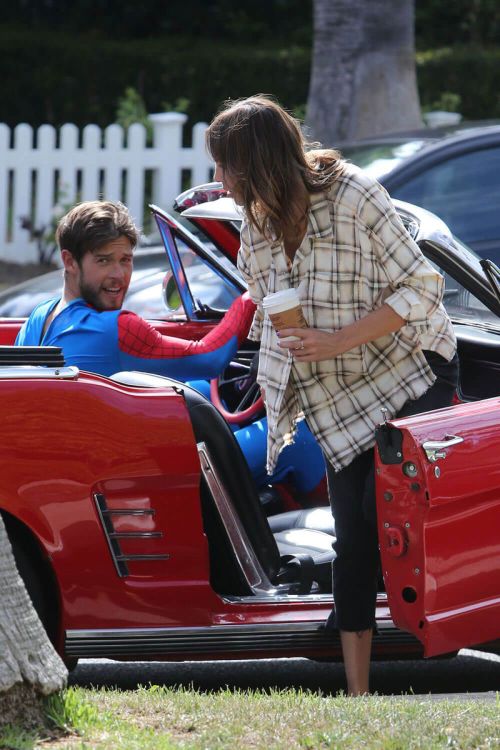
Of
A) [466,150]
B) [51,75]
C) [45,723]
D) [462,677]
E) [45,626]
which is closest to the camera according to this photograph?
[45,723]

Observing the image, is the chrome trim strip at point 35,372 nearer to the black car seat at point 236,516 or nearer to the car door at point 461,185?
the black car seat at point 236,516

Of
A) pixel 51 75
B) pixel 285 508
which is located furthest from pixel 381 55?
pixel 285 508

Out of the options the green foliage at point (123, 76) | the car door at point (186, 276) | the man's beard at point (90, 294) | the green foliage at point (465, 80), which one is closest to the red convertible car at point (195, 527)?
the man's beard at point (90, 294)

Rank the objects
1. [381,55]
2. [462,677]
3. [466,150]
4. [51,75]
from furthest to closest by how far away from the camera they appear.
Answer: [51,75] < [381,55] < [466,150] < [462,677]

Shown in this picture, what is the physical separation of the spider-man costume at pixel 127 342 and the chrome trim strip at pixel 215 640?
0.84 meters

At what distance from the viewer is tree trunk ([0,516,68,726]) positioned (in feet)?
10.7

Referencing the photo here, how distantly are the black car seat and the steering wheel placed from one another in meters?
0.55

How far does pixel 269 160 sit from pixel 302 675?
2018 millimetres

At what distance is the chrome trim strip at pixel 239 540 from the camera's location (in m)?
4.09

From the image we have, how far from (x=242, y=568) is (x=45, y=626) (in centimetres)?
62

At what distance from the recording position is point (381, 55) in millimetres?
12727

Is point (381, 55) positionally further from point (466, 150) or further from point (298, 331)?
point (298, 331)

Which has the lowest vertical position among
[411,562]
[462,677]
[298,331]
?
[462,677]

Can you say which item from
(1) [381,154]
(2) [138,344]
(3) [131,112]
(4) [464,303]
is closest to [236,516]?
(2) [138,344]
